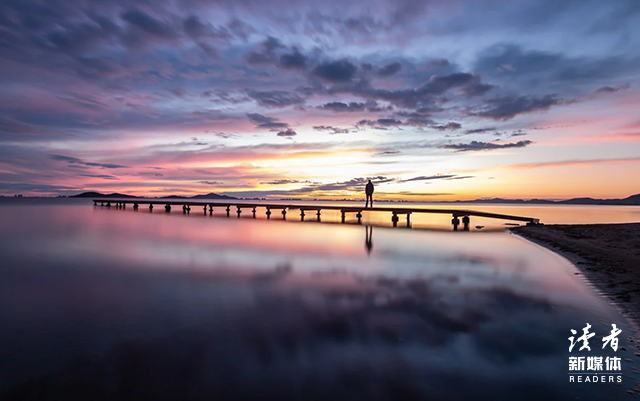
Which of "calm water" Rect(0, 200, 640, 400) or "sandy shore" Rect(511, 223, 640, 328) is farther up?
"sandy shore" Rect(511, 223, 640, 328)

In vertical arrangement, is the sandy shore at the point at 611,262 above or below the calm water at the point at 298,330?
above

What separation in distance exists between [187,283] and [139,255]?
7.56m

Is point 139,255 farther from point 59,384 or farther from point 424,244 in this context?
point 424,244

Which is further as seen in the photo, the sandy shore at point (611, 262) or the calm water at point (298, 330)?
the sandy shore at point (611, 262)

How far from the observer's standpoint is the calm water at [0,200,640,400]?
5031mm

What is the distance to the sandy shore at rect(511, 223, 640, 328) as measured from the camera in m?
9.04

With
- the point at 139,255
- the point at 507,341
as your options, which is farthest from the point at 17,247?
the point at 507,341

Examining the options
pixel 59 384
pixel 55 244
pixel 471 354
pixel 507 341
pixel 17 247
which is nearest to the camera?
pixel 59 384

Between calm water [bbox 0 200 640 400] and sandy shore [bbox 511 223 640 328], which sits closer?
calm water [bbox 0 200 640 400]

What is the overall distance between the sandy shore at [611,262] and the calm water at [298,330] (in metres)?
0.60

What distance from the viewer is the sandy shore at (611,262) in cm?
904

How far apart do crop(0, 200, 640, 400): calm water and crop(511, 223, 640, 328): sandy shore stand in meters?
0.60

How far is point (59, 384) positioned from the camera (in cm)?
495

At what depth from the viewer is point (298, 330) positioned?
7.19 meters
